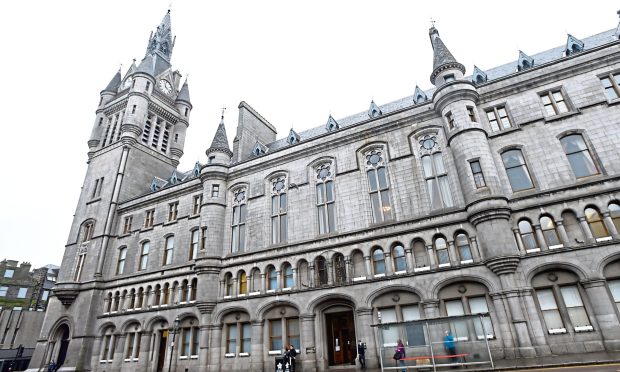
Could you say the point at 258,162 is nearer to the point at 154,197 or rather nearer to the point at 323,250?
the point at 323,250

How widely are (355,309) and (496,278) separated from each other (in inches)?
321

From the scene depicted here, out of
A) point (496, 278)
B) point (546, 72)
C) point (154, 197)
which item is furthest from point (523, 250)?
point (154, 197)

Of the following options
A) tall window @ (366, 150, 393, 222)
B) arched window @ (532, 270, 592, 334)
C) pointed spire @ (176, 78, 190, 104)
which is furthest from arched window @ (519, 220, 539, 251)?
pointed spire @ (176, 78, 190, 104)

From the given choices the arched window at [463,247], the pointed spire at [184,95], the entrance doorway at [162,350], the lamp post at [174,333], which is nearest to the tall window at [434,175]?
the arched window at [463,247]

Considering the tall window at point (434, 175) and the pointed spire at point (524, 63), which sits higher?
the pointed spire at point (524, 63)

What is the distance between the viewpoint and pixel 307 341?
22141mm

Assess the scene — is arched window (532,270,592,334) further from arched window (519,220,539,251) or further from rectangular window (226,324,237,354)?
rectangular window (226,324,237,354)

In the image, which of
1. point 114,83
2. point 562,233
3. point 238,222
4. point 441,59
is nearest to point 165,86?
point 114,83

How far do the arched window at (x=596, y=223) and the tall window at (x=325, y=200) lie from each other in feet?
47.3

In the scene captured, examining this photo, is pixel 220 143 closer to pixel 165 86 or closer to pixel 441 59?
pixel 441 59

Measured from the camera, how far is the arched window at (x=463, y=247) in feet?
64.2

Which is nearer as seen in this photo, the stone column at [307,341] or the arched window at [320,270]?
the stone column at [307,341]

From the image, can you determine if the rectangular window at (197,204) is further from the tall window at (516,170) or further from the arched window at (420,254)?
the tall window at (516,170)

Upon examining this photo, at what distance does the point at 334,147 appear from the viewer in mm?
27078
